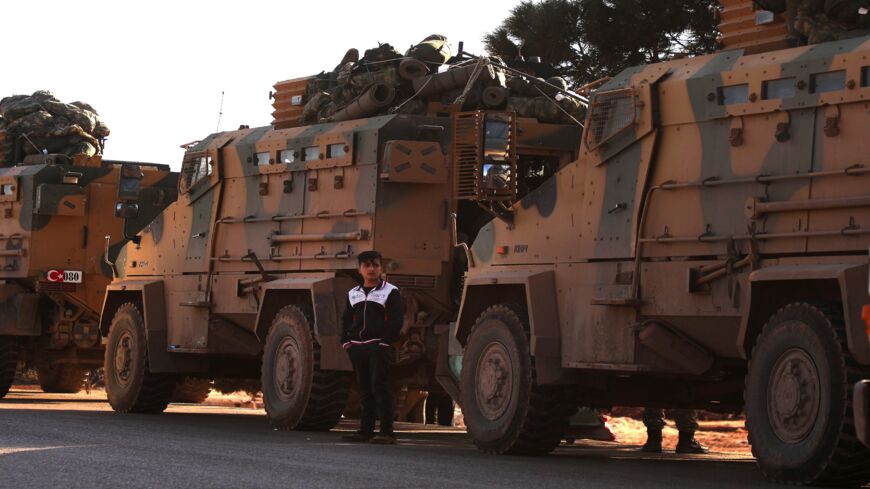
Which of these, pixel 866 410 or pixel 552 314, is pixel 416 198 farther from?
pixel 866 410

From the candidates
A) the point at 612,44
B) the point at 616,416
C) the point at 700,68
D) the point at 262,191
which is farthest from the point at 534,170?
the point at 616,416

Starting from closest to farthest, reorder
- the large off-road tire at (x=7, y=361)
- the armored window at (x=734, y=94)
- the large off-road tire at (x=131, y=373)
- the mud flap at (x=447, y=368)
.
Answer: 1. the armored window at (x=734, y=94)
2. the mud flap at (x=447, y=368)
3. the large off-road tire at (x=131, y=373)
4. the large off-road tire at (x=7, y=361)

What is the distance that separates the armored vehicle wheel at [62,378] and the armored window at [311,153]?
28.8 feet

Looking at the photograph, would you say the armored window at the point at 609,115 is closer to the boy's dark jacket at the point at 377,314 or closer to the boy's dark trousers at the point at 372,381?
the boy's dark jacket at the point at 377,314

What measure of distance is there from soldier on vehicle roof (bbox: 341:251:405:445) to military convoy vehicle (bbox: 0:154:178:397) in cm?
827

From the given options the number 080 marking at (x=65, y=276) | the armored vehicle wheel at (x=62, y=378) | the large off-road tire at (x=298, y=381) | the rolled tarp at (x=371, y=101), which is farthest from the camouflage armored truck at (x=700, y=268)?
the armored vehicle wheel at (x=62, y=378)

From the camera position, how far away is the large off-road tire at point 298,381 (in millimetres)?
16234

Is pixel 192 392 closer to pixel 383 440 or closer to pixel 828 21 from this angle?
pixel 383 440

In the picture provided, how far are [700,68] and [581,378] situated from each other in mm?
2513

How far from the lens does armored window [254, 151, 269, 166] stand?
17.9 m

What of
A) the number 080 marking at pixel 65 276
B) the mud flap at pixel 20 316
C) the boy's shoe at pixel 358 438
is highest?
the number 080 marking at pixel 65 276

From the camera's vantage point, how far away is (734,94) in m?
11.8

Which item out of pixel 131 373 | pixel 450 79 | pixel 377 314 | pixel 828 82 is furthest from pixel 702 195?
pixel 131 373

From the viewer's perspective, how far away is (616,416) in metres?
26.5
